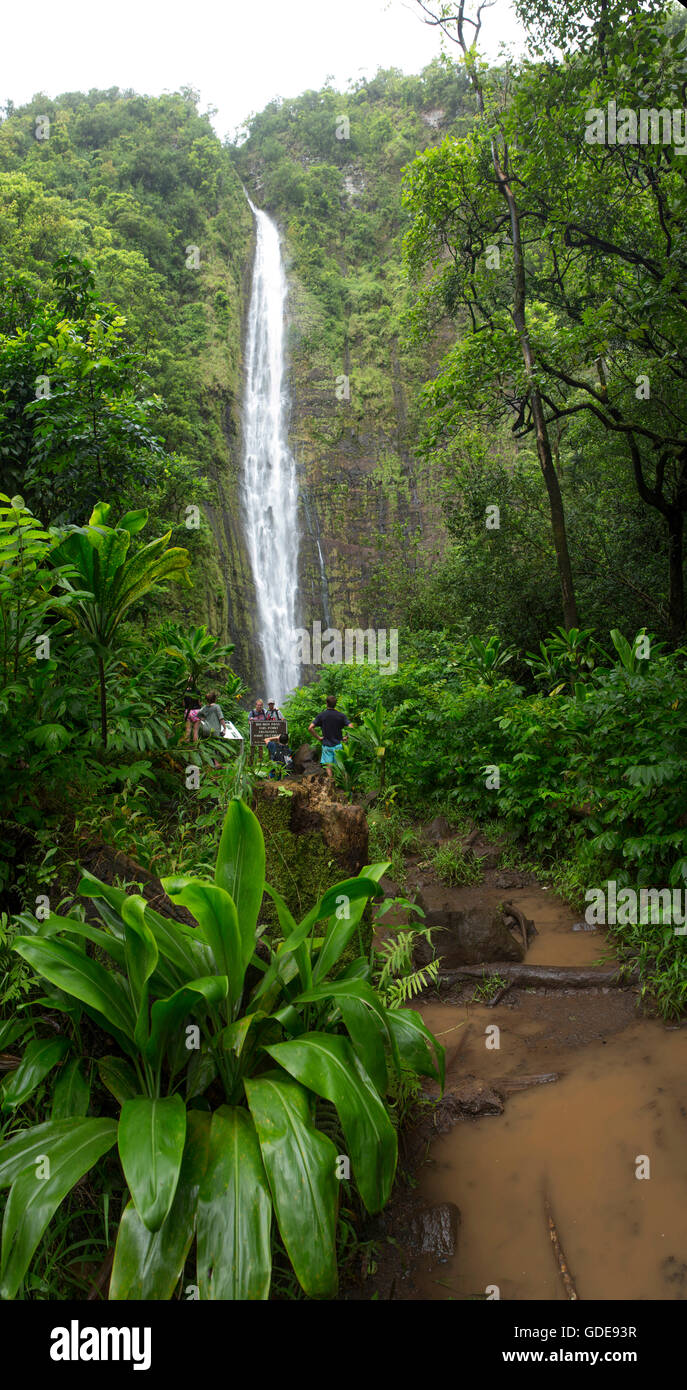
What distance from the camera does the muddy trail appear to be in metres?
1.93

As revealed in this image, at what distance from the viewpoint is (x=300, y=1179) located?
1695 mm

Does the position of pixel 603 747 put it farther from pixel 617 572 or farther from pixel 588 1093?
pixel 617 572

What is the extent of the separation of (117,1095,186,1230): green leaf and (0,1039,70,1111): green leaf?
1.33 ft

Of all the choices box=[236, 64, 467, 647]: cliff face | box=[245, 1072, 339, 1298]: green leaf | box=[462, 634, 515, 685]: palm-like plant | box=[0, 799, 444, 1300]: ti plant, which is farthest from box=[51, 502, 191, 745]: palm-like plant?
box=[236, 64, 467, 647]: cliff face

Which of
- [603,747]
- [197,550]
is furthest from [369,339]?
[603,747]

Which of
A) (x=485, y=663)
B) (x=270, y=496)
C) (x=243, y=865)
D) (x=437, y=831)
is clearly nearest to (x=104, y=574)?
(x=243, y=865)

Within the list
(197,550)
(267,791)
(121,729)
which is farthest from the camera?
(197,550)

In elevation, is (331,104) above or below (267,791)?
above

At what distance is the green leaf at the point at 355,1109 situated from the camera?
1776 mm

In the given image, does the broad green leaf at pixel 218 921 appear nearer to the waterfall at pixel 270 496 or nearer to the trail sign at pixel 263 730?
the trail sign at pixel 263 730

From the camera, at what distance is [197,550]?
20312 millimetres

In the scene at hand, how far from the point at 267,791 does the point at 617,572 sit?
9.42 m

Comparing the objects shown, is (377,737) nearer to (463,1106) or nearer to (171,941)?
(463,1106)

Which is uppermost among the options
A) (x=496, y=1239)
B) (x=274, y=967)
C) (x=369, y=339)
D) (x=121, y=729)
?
(x=369, y=339)
